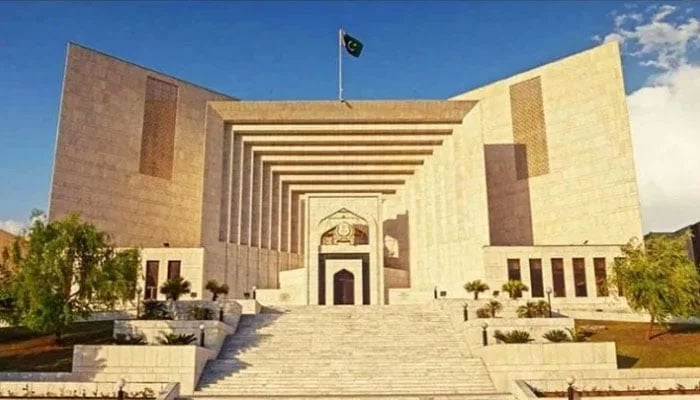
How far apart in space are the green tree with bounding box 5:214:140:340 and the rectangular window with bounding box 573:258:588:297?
27201 millimetres

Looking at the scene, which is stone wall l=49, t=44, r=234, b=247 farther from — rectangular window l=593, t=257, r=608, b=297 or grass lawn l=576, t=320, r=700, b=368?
grass lawn l=576, t=320, r=700, b=368

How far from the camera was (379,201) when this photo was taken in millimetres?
41375

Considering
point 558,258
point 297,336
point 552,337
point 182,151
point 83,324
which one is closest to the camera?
point 552,337

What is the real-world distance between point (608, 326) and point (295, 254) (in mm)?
23954

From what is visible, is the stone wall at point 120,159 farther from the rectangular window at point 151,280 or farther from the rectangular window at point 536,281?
the rectangular window at point 536,281

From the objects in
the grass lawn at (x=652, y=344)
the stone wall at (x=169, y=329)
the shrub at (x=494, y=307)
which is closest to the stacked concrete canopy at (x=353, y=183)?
the grass lawn at (x=652, y=344)

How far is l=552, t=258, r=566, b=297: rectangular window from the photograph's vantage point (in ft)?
124

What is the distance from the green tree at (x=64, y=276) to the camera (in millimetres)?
21688

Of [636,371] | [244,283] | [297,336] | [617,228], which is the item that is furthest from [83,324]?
[617,228]

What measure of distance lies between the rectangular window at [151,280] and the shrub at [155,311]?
11.9m

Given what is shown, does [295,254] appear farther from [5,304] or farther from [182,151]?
[5,304]

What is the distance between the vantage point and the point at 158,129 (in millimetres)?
44594

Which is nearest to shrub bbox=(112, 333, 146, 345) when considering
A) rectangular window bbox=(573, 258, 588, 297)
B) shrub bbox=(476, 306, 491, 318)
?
shrub bbox=(476, 306, 491, 318)

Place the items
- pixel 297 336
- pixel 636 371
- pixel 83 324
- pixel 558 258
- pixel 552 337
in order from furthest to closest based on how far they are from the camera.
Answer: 1. pixel 558 258
2. pixel 83 324
3. pixel 297 336
4. pixel 552 337
5. pixel 636 371
